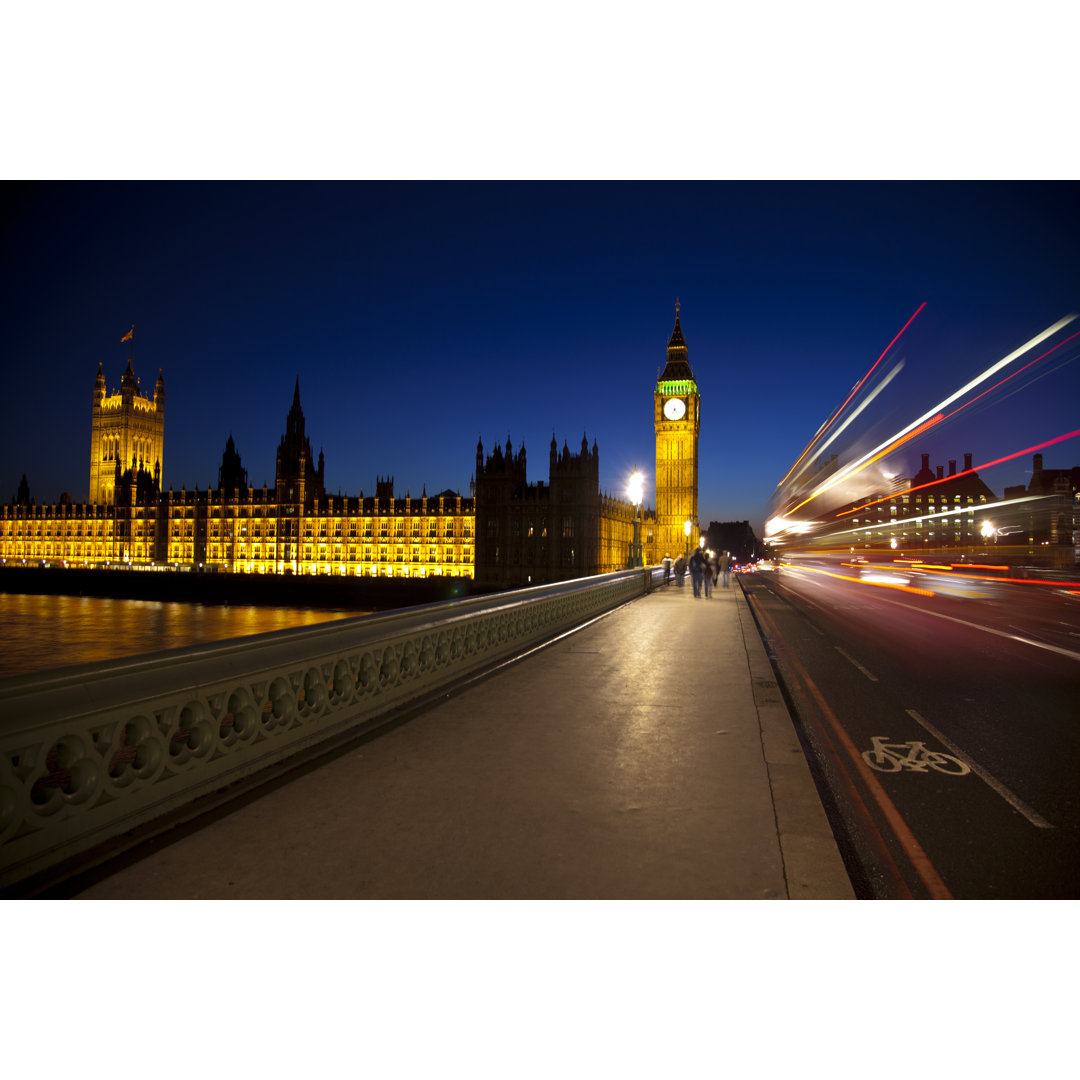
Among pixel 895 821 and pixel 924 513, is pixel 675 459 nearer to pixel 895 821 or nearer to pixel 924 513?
pixel 924 513

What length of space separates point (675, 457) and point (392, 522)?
49225mm

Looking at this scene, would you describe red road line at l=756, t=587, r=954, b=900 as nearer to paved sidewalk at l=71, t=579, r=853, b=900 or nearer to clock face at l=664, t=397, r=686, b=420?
paved sidewalk at l=71, t=579, r=853, b=900

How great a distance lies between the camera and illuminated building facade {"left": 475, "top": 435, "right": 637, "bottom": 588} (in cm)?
8700

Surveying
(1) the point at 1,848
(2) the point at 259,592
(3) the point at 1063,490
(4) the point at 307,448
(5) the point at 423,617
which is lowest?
(2) the point at 259,592

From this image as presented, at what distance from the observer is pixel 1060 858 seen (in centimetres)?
423

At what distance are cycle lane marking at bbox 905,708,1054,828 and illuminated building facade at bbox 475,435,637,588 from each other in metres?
76.2

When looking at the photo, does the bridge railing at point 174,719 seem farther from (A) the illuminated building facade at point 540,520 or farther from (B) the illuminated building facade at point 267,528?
(B) the illuminated building facade at point 267,528

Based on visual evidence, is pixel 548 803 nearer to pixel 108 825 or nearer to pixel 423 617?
pixel 108 825

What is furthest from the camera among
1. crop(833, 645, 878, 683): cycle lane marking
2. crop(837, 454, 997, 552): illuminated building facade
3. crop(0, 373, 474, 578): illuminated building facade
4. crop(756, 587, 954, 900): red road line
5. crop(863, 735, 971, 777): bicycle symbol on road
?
crop(837, 454, 997, 552): illuminated building facade

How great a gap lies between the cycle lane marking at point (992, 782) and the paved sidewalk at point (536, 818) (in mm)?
1419

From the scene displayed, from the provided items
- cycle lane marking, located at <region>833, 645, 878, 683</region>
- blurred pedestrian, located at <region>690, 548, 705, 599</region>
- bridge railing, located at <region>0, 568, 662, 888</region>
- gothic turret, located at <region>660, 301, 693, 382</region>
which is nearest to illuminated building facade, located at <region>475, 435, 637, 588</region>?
gothic turret, located at <region>660, 301, 693, 382</region>

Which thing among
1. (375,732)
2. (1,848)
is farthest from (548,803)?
(1,848)

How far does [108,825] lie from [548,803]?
9.10 feet

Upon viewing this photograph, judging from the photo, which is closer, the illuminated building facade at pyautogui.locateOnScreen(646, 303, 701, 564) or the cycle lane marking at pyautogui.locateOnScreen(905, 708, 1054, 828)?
the cycle lane marking at pyautogui.locateOnScreen(905, 708, 1054, 828)
